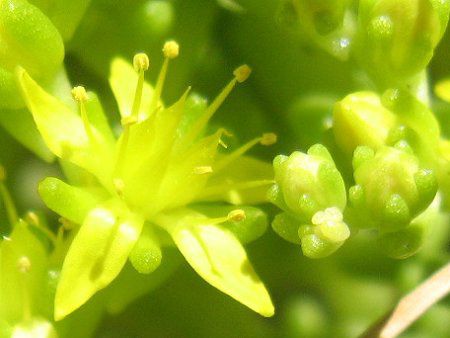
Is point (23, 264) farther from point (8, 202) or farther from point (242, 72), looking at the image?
point (242, 72)

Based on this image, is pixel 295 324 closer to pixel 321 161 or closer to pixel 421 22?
pixel 321 161

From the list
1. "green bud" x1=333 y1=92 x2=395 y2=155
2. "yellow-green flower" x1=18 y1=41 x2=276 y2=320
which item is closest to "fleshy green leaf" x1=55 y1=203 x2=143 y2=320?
"yellow-green flower" x1=18 y1=41 x2=276 y2=320

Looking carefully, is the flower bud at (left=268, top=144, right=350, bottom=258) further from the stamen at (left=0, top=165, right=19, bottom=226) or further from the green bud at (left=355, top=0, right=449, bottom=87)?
the stamen at (left=0, top=165, right=19, bottom=226)

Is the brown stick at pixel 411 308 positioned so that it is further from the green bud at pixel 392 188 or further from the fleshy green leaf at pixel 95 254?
the fleshy green leaf at pixel 95 254

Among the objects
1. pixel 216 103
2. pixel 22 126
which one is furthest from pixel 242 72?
pixel 22 126

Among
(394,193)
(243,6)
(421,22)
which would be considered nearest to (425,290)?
(394,193)
